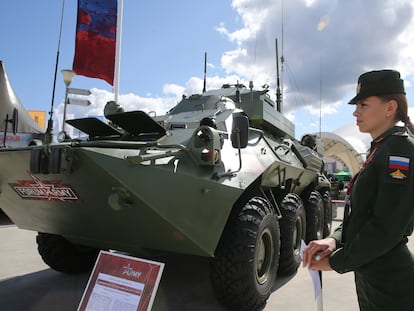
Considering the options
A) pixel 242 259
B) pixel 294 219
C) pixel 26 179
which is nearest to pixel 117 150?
pixel 26 179

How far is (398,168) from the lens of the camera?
Answer: 4.17ft

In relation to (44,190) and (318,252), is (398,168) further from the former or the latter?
(44,190)

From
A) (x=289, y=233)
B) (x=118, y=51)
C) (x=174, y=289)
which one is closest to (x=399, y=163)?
(x=174, y=289)

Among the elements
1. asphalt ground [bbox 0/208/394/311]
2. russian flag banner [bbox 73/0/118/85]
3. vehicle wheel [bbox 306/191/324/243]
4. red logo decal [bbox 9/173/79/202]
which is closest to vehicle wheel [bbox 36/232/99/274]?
asphalt ground [bbox 0/208/394/311]

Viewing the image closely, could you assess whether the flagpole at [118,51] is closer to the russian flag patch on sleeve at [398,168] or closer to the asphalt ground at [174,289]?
the asphalt ground at [174,289]

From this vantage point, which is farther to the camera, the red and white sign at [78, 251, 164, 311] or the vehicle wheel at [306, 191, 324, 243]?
the vehicle wheel at [306, 191, 324, 243]

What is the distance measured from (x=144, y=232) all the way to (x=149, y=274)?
910 millimetres

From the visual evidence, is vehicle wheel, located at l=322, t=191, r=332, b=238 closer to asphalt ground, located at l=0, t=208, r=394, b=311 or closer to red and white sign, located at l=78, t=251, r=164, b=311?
asphalt ground, located at l=0, t=208, r=394, b=311

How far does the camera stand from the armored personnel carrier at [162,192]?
2.79m

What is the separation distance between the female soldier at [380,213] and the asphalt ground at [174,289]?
2465 mm

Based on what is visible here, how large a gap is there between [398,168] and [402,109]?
0.28 m

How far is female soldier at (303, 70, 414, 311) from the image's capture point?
1262mm

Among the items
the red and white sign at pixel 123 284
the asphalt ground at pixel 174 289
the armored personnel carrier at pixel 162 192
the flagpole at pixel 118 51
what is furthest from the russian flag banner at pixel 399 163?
the flagpole at pixel 118 51

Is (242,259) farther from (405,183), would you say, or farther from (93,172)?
(405,183)
